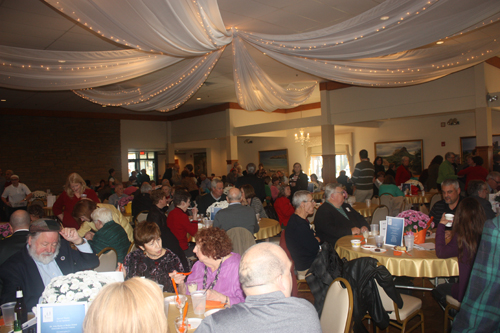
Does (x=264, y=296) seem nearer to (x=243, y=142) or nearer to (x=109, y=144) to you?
(x=109, y=144)

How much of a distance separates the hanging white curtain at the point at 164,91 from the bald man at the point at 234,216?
7.44 feet

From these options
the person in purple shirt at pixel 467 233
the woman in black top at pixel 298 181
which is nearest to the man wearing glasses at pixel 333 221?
the person in purple shirt at pixel 467 233

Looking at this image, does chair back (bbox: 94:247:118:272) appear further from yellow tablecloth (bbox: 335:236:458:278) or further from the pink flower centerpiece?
the pink flower centerpiece

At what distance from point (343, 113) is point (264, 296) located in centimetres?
961

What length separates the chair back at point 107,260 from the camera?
Result: 340 cm

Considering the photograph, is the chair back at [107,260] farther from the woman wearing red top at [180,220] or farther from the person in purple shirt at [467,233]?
the person in purple shirt at [467,233]

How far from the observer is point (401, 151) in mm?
12820

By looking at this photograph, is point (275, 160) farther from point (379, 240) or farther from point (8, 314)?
point (8, 314)

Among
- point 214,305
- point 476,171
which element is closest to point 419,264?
point 214,305

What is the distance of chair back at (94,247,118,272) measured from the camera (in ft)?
11.2

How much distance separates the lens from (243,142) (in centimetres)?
1692

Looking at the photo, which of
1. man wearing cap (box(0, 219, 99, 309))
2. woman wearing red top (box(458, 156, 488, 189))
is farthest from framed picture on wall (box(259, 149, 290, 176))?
man wearing cap (box(0, 219, 99, 309))

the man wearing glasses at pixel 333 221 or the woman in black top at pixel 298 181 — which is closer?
the man wearing glasses at pixel 333 221

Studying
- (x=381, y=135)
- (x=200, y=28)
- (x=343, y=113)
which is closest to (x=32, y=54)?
(x=200, y=28)
